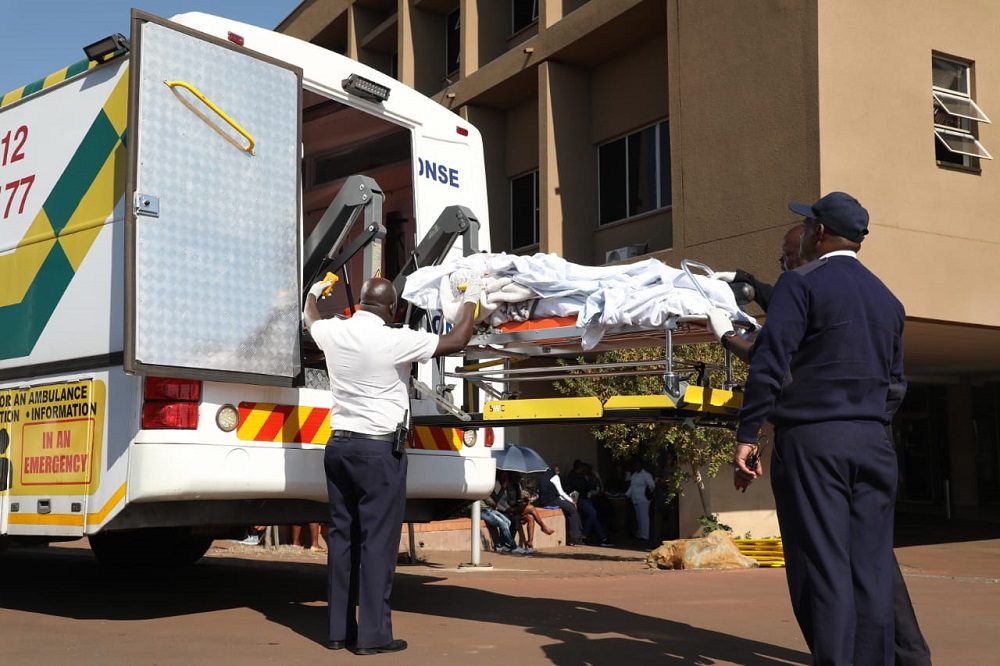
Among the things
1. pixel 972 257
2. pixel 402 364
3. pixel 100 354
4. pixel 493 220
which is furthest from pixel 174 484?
pixel 493 220

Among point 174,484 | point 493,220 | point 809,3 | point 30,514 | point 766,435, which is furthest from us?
point 493,220

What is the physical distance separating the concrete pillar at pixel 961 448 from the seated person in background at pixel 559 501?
9.70 meters

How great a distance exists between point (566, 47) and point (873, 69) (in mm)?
5799

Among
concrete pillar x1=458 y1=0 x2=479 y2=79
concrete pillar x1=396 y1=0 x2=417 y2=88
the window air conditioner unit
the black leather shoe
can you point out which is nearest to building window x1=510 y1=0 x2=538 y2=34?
concrete pillar x1=458 y1=0 x2=479 y2=79

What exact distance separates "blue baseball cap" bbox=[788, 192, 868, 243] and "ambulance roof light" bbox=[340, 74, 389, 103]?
3438 millimetres

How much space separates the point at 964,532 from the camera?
19578mm

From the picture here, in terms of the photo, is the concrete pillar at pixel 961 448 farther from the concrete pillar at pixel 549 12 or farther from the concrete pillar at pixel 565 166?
the concrete pillar at pixel 549 12

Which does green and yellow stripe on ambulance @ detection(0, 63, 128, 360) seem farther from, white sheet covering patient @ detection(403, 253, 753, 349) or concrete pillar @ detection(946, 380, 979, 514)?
concrete pillar @ detection(946, 380, 979, 514)

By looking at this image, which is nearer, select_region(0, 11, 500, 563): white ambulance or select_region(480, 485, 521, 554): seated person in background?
select_region(0, 11, 500, 563): white ambulance

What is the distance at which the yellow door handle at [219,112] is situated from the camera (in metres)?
5.80

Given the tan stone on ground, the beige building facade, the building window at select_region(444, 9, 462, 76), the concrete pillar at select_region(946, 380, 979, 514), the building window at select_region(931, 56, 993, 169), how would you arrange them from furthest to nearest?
the building window at select_region(444, 9, 462, 76) < the concrete pillar at select_region(946, 380, 979, 514) < the building window at select_region(931, 56, 993, 169) < the beige building facade < the tan stone on ground

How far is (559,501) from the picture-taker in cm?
1766

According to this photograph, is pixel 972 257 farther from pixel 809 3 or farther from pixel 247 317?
pixel 247 317

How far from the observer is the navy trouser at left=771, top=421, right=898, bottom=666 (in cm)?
405
